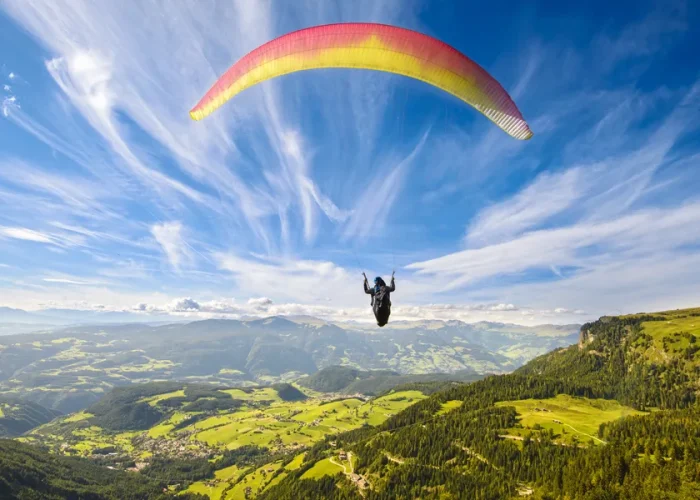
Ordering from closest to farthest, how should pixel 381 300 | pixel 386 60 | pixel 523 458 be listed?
1. pixel 386 60
2. pixel 381 300
3. pixel 523 458

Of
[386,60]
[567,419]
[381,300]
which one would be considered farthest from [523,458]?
[386,60]

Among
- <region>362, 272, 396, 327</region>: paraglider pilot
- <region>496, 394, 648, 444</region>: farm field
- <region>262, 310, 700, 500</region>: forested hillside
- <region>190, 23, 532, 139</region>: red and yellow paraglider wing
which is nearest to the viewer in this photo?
<region>190, 23, 532, 139</region>: red and yellow paraglider wing

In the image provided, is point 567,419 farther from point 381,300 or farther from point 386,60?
point 386,60

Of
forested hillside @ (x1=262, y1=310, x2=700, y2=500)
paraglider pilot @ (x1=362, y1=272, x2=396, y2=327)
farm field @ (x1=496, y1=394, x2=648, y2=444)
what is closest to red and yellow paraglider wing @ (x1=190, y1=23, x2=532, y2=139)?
paraglider pilot @ (x1=362, y1=272, x2=396, y2=327)

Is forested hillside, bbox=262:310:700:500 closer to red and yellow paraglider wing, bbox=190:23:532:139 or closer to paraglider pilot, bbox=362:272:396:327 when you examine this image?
paraglider pilot, bbox=362:272:396:327

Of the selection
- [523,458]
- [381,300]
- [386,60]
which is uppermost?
[386,60]

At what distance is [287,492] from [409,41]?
7500 inches

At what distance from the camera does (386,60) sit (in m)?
18.3

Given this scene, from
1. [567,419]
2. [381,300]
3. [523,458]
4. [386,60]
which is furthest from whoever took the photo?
[567,419]

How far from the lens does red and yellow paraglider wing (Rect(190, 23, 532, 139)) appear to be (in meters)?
17.2

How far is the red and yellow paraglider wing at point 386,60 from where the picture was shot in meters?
17.2

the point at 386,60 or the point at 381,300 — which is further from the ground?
the point at 386,60

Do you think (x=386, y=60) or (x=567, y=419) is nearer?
(x=386, y=60)

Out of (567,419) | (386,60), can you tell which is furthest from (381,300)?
(567,419)
